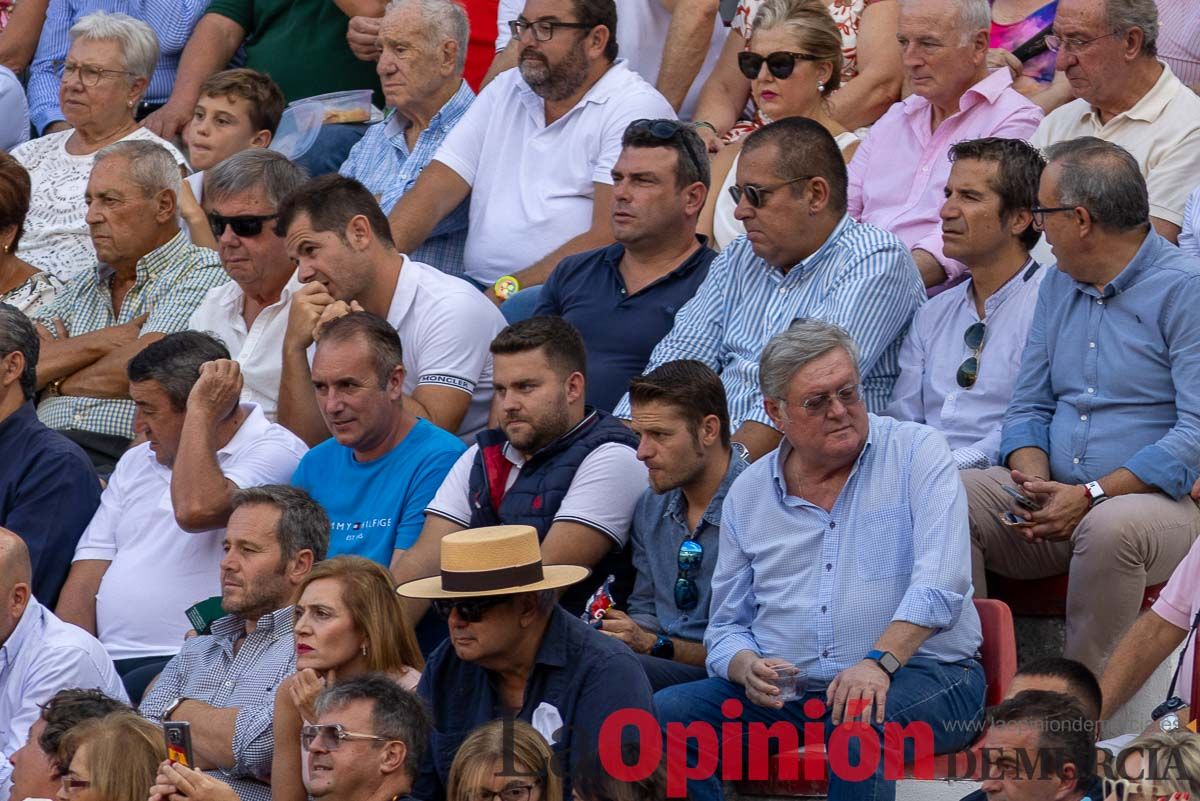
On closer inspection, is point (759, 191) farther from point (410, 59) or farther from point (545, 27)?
point (410, 59)

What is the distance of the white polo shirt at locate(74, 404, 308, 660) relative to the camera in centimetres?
648

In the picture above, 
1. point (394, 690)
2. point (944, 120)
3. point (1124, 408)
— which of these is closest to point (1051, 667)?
point (1124, 408)

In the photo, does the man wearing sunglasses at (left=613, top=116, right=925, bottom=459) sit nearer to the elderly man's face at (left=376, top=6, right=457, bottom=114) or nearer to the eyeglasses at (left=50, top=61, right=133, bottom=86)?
the elderly man's face at (left=376, top=6, right=457, bottom=114)

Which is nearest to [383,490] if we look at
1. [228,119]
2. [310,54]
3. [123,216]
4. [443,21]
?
[123,216]

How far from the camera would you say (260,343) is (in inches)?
285

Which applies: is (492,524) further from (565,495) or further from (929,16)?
(929,16)

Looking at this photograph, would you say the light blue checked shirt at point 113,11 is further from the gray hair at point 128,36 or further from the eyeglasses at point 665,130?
the eyeglasses at point 665,130

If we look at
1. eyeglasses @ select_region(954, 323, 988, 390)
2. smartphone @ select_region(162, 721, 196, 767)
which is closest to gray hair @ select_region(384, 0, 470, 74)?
eyeglasses @ select_region(954, 323, 988, 390)

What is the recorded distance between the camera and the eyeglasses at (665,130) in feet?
22.9

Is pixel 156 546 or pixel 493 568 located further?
pixel 156 546

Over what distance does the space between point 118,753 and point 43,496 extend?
5.98ft

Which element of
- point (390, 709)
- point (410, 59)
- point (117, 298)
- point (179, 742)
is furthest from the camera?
point (410, 59)

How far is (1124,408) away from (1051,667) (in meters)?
1.23

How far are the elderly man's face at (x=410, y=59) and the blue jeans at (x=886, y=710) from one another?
3762 millimetres
